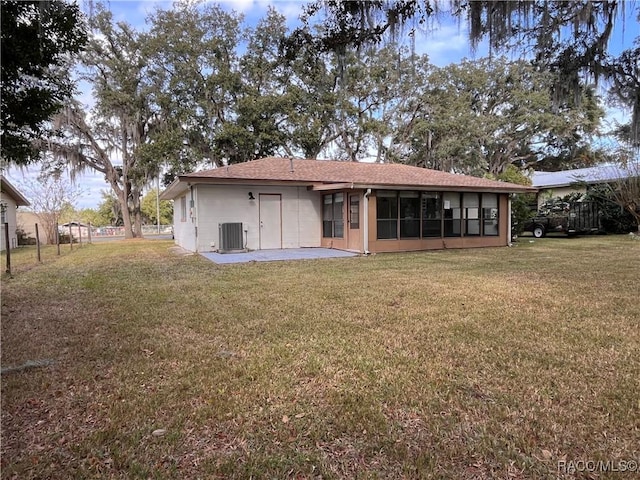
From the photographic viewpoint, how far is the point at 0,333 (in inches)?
174

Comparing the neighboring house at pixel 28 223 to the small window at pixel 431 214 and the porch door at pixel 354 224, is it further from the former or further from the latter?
the small window at pixel 431 214

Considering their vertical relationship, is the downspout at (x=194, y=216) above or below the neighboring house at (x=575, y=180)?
below

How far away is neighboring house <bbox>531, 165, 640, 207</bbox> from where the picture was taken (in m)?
18.1

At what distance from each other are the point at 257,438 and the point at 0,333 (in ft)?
12.4

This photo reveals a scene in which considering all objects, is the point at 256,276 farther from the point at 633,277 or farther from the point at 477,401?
the point at 633,277

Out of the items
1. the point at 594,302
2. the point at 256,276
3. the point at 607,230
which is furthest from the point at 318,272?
the point at 607,230

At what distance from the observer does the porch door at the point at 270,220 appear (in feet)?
44.7

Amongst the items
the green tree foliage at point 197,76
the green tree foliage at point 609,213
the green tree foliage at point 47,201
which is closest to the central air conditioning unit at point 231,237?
the green tree foliage at point 197,76

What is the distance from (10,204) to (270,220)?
1384 cm

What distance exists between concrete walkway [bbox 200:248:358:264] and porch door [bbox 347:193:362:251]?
0.37m

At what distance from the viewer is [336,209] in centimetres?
1360

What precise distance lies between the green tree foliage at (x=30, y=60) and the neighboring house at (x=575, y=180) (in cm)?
1967

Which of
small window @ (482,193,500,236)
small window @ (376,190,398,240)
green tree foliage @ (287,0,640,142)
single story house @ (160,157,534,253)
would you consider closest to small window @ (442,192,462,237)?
single story house @ (160,157,534,253)

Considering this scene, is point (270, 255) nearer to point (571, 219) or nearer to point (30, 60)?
point (30, 60)
